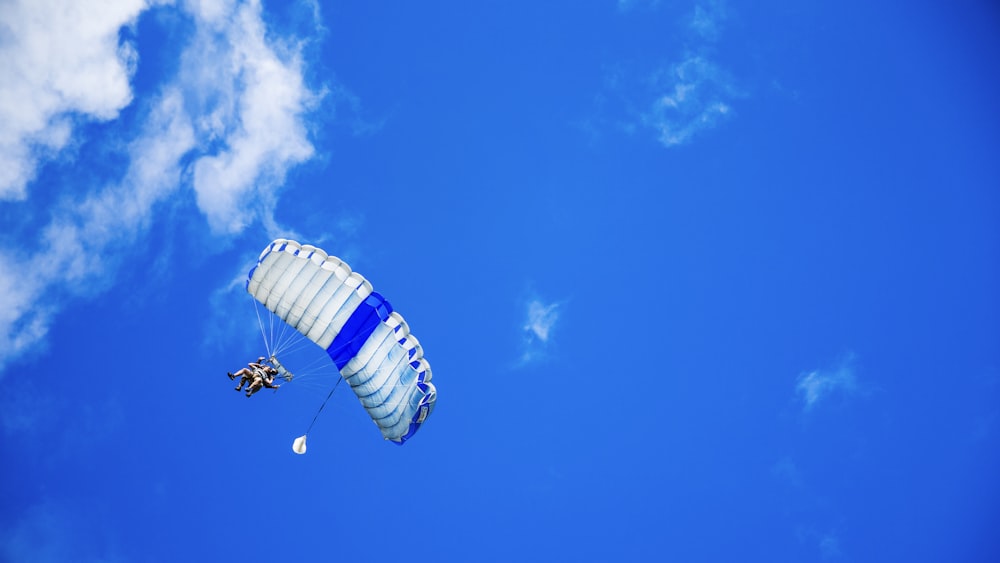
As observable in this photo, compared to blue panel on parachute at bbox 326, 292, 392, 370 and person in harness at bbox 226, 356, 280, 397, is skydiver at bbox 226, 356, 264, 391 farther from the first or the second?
blue panel on parachute at bbox 326, 292, 392, 370

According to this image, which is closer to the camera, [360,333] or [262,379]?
[360,333]

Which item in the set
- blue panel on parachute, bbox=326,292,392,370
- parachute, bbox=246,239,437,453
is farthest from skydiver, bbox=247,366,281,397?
blue panel on parachute, bbox=326,292,392,370

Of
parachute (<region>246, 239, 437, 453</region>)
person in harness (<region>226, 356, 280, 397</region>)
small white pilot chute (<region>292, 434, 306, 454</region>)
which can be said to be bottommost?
small white pilot chute (<region>292, 434, 306, 454</region>)

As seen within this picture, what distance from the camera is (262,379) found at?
22609 millimetres

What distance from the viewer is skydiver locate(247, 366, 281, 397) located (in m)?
22.4

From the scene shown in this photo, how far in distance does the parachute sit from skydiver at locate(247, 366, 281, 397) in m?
1.48

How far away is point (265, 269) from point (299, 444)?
185 inches

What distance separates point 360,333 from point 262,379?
288 cm

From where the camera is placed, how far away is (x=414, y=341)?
2233cm

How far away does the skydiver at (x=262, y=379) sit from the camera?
22438mm

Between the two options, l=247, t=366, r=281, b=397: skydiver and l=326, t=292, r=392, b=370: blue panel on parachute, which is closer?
l=326, t=292, r=392, b=370: blue panel on parachute

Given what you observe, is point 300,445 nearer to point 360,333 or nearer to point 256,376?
point 256,376

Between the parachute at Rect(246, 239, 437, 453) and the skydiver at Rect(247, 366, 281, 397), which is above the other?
the parachute at Rect(246, 239, 437, 453)

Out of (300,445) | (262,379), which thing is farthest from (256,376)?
(300,445)
